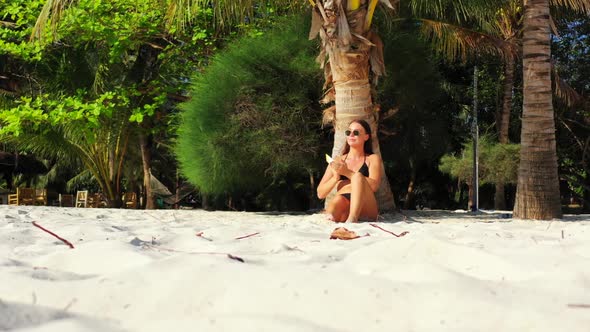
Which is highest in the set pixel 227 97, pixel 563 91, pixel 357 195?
pixel 563 91

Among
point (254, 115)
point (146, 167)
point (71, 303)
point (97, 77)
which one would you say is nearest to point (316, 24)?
point (254, 115)

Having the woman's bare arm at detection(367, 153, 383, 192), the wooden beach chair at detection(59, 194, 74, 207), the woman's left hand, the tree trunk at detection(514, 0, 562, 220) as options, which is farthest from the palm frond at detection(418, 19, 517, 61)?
the wooden beach chair at detection(59, 194, 74, 207)

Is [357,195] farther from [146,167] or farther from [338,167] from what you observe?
[146,167]

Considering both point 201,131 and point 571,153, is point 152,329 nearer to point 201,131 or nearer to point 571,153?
point 201,131

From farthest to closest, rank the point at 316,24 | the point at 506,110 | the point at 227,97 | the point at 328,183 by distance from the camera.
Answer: the point at 506,110
the point at 227,97
the point at 316,24
the point at 328,183

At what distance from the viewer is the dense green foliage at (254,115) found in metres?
9.16

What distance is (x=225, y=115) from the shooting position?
30.7 feet

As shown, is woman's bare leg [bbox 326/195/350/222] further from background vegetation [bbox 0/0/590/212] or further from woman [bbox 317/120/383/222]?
→ background vegetation [bbox 0/0/590/212]

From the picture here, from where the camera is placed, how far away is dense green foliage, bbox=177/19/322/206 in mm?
9156

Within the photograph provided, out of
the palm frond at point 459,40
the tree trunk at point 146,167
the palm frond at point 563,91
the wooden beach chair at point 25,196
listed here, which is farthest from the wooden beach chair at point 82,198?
the palm frond at point 563,91

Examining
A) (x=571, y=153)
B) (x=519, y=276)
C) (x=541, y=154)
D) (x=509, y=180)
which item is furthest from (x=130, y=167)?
(x=519, y=276)

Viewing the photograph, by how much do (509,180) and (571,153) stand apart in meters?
3.76

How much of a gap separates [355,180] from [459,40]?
23.1 feet

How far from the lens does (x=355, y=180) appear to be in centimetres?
492
